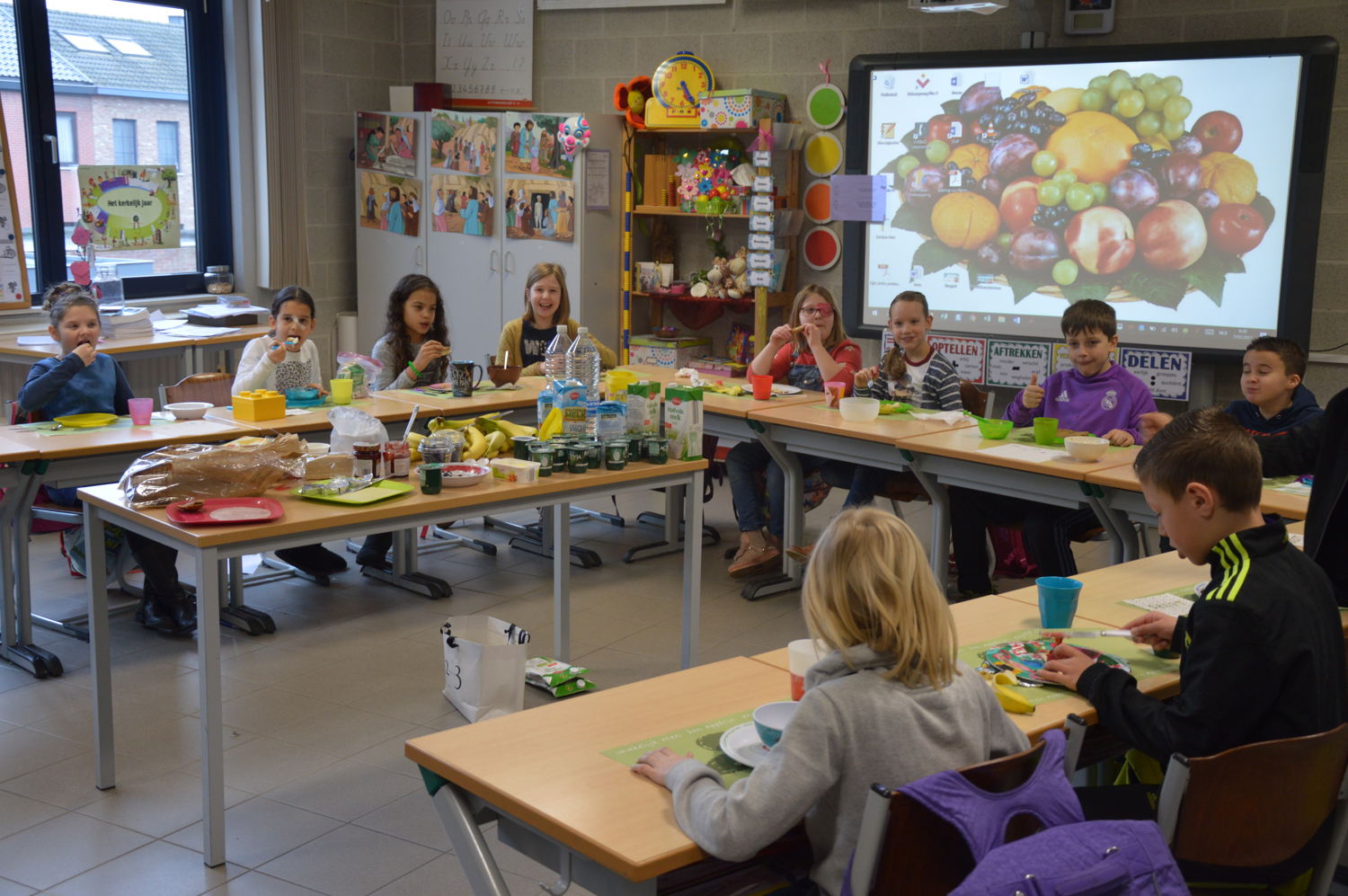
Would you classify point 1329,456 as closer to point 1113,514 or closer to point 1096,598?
point 1096,598

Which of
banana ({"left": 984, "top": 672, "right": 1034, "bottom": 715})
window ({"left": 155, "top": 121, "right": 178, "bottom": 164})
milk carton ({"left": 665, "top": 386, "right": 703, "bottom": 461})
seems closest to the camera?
banana ({"left": 984, "top": 672, "right": 1034, "bottom": 715})

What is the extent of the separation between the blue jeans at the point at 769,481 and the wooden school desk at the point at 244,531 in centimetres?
123

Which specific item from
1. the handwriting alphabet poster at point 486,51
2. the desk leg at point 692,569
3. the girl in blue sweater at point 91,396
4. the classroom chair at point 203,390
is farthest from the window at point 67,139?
the desk leg at point 692,569

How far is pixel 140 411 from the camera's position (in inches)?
158

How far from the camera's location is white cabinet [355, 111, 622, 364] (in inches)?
260

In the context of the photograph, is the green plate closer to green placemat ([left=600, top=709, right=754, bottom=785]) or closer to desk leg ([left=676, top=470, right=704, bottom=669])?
desk leg ([left=676, top=470, right=704, bottom=669])

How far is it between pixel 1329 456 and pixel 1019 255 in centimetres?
356

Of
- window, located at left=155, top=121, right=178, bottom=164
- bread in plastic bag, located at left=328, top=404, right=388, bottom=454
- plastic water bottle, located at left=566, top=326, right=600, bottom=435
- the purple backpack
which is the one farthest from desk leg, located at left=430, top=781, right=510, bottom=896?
window, located at left=155, top=121, right=178, bottom=164

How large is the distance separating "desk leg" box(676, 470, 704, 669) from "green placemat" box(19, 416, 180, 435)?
1.73 m

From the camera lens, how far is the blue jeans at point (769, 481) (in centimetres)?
479

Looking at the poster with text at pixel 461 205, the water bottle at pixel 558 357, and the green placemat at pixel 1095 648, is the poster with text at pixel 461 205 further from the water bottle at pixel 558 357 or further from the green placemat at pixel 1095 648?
the green placemat at pixel 1095 648

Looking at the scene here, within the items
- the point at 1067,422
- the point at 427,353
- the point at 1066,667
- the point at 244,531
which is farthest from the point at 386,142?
the point at 1066,667

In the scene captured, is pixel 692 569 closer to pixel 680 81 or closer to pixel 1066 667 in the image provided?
pixel 1066 667

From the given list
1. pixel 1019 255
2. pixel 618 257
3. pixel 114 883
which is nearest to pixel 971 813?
pixel 114 883
